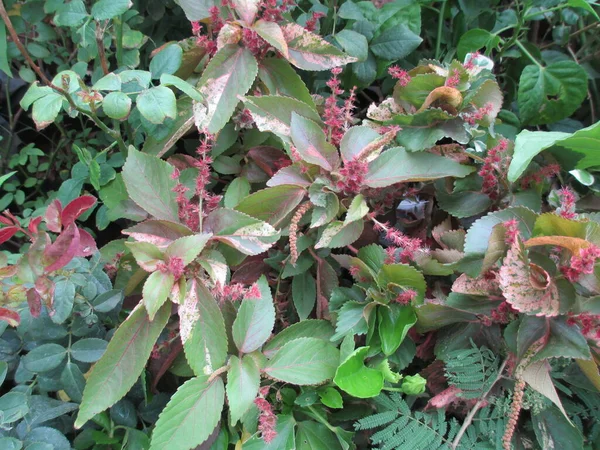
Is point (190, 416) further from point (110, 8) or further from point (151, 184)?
point (110, 8)

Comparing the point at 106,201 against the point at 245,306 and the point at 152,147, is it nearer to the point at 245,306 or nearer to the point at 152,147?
the point at 152,147

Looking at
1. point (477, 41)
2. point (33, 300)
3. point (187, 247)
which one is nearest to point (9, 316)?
point (33, 300)

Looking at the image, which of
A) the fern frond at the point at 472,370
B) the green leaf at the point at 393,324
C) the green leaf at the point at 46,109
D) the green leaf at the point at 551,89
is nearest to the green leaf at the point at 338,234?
the green leaf at the point at 393,324

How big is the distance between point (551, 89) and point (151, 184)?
0.85m

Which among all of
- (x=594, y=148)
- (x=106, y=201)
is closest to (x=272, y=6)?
(x=106, y=201)

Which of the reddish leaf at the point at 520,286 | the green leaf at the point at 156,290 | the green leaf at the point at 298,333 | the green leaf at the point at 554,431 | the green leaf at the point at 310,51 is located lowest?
the green leaf at the point at 554,431

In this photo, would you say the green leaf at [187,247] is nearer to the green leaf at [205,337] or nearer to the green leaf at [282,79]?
the green leaf at [205,337]

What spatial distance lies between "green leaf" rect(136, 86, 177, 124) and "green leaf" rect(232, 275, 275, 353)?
0.31 m

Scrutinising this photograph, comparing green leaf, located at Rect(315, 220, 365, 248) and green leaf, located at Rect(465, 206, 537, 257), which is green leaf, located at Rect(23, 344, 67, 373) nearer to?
green leaf, located at Rect(315, 220, 365, 248)

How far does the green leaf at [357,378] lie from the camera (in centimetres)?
68

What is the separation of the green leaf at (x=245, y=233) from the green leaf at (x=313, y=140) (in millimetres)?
142

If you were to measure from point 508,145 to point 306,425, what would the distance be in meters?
0.55

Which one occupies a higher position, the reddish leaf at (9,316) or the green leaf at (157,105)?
the green leaf at (157,105)

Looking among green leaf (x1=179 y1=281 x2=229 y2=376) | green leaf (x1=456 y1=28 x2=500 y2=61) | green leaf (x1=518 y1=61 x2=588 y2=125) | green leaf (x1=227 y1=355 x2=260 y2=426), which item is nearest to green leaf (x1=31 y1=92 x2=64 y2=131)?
green leaf (x1=179 y1=281 x2=229 y2=376)
